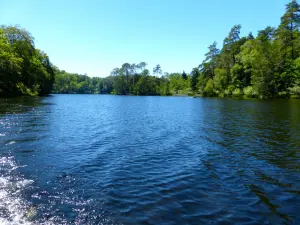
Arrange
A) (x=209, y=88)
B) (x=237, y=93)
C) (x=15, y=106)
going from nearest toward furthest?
(x=15, y=106)
(x=237, y=93)
(x=209, y=88)

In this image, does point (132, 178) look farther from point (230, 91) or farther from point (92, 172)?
point (230, 91)

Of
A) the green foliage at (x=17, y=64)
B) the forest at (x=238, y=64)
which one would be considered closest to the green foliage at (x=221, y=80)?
the forest at (x=238, y=64)

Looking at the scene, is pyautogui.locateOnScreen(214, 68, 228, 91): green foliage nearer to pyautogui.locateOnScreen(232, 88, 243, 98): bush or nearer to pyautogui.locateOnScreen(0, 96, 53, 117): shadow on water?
pyautogui.locateOnScreen(232, 88, 243, 98): bush

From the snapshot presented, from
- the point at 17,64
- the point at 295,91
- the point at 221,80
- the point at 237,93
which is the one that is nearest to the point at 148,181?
the point at 17,64

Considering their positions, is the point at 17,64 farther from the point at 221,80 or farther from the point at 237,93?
the point at 221,80

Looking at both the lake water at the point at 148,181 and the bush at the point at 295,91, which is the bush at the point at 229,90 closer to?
the bush at the point at 295,91

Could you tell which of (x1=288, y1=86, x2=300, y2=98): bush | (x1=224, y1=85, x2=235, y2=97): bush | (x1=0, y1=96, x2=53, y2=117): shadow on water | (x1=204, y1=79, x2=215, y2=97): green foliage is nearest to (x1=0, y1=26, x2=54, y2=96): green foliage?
(x1=0, y1=96, x2=53, y2=117): shadow on water

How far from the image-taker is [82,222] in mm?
6113

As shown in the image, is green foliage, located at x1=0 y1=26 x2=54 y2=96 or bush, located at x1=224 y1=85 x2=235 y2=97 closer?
green foliage, located at x1=0 y1=26 x2=54 y2=96

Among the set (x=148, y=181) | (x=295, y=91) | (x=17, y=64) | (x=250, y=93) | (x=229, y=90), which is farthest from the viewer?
(x=229, y=90)

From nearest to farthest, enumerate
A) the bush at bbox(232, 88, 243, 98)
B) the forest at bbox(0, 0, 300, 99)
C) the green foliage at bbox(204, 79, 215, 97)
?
the forest at bbox(0, 0, 300, 99) < the bush at bbox(232, 88, 243, 98) < the green foliage at bbox(204, 79, 215, 97)

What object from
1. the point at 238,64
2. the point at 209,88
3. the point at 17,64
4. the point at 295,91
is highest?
the point at 238,64

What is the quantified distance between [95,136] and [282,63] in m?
83.7

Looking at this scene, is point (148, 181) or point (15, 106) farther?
point (15, 106)
